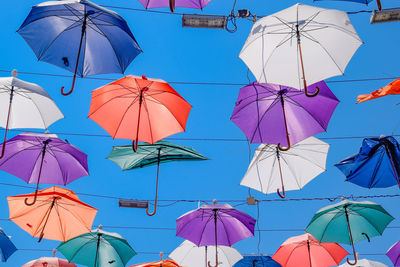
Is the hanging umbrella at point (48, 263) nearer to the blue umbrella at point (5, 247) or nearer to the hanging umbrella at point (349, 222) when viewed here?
the blue umbrella at point (5, 247)

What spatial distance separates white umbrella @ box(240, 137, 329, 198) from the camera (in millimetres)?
7609

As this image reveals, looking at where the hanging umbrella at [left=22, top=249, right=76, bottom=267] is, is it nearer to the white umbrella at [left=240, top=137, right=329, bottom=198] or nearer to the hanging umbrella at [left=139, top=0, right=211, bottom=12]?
the white umbrella at [left=240, top=137, right=329, bottom=198]

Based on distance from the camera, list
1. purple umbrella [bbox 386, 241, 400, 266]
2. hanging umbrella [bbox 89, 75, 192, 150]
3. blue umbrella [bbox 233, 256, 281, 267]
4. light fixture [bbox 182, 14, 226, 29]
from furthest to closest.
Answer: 1. blue umbrella [bbox 233, 256, 281, 267]
2. purple umbrella [bbox 386, 241, 400, 266]
3. light fixture [bbox 182, 14, 226, 29]
4. hanging umbrella [bbox 89, 75, 192, 150]

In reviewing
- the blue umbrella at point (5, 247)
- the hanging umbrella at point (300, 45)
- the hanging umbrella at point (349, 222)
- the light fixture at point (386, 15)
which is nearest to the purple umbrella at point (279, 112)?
the hanging umbrella at point (300, 45)

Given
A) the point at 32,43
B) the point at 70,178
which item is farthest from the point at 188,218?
the point at 32,43

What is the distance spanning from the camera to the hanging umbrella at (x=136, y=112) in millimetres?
6227

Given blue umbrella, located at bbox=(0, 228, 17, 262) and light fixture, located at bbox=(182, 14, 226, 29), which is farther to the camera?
blue umbrella, located at bbox=(0, 228, 17, 262)

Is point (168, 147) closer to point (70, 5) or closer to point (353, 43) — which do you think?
point (70, 5)

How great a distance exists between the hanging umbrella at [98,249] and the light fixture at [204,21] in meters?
Answer: 4.41

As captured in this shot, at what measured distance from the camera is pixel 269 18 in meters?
5.16

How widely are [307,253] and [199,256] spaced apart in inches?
95.2

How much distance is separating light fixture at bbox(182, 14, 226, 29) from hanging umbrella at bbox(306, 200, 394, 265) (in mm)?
3810

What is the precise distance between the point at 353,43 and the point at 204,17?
2632 millimetres

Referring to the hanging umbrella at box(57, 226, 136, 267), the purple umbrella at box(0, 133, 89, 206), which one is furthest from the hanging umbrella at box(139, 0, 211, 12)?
the hanging umbrella at box(57, 226, 136, 267)
